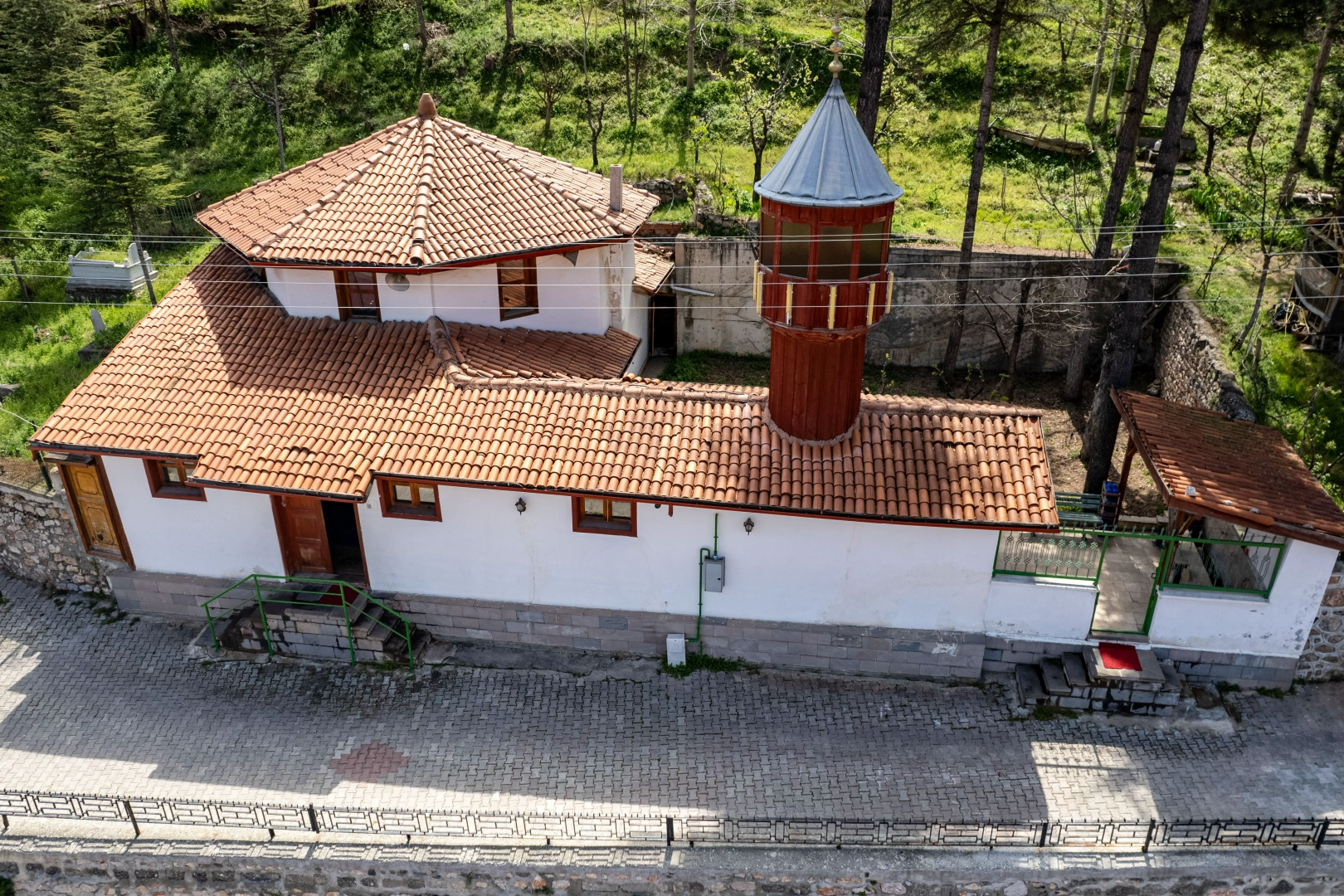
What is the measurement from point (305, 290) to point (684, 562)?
867cm

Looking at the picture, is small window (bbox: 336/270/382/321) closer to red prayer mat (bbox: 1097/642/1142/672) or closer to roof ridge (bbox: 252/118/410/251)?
roof ridge (bbox: 252/118/410/251)

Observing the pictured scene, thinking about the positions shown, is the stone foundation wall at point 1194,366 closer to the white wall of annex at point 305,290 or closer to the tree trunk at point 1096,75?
the tree trunk at point 1096,75

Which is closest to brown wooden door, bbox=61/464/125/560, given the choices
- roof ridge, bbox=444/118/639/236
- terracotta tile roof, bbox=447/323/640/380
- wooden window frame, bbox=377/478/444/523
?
wooden window frame, bbox=377/478/444/523

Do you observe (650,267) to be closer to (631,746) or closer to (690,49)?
(690,49)

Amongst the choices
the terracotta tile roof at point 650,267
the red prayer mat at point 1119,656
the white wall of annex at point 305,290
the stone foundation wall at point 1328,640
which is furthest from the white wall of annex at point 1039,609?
the white wall of annex at point 305,290

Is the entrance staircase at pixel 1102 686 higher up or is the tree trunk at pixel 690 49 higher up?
the tree trunk at pixel 690 49

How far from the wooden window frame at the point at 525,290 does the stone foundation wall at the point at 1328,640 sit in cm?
1396

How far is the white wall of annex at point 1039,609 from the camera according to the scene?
15.3 m

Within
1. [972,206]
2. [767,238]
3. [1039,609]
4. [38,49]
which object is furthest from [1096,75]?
[38,49]

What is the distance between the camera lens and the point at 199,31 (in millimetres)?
38094

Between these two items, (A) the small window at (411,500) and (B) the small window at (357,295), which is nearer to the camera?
(A) the small window at (411,500)

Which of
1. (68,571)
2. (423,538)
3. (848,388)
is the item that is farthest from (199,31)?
(848,388)

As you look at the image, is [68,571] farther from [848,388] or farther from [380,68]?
[380,68]

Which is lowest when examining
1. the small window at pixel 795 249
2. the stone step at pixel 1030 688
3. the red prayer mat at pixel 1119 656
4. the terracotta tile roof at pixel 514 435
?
the stone step at pixel 1030 688
